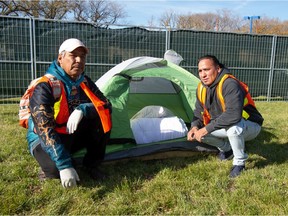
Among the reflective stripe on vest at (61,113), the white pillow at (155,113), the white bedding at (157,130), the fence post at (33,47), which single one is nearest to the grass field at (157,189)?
the white bedding at (157,130)

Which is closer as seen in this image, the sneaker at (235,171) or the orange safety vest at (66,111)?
the orange safety vest at (66,111)

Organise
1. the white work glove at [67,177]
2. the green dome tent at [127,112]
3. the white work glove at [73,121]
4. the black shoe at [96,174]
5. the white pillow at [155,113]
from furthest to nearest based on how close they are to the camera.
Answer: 1. the white pillow at [155,113]
2. the green dome tent at [127,112]
3. the black shoe at [96,174]
4. the white work glove at [73,121]
5. the white work glove at [67,177]

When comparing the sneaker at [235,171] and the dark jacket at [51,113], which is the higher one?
the dark jacket at [51,113]

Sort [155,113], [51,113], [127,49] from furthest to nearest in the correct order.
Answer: [127,49] → [155,113] → [51,113]

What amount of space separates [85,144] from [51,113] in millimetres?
543

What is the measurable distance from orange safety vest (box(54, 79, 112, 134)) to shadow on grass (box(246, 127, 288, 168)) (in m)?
1.59

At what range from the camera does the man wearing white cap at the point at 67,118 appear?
6.91 feet

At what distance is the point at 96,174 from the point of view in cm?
255

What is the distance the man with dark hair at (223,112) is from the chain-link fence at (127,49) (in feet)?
13.7

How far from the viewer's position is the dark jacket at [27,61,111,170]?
2084 millimetres

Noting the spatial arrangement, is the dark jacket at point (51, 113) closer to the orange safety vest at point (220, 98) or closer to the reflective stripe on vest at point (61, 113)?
the reflective stripe on vest at point (61, 113)

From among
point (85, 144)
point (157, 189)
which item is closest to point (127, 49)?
point (85, 144)

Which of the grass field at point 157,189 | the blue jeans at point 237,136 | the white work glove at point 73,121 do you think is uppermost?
the white work glove at point 73,121

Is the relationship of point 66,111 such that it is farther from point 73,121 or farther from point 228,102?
point 228,102
